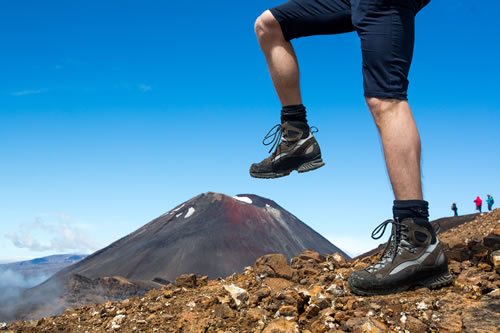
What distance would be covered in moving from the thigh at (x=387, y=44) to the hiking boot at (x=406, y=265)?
0.80 m

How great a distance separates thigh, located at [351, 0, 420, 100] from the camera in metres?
2.36

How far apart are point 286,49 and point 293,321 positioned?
5.99 feet

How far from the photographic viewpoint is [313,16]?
2779 mm

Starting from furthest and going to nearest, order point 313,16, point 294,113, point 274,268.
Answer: point 274,268, point 294,113, point 313,16

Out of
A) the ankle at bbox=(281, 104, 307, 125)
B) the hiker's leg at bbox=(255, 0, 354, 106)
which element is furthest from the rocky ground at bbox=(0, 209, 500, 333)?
the hiker's leg at bbox=(255, 0, 354, 106)

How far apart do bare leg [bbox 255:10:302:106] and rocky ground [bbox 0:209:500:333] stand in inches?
58.7

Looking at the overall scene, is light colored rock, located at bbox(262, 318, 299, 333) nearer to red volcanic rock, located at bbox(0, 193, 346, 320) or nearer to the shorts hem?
the shorts hem

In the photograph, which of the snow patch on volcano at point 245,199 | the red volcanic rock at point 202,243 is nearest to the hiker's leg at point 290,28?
the red volcanic rock at point 202,243

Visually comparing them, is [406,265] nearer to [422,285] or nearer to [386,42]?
[422,285]

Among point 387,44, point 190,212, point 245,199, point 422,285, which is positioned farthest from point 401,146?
point 245,199

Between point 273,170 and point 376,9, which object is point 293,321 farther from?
point 376,9

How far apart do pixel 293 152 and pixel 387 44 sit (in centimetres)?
111

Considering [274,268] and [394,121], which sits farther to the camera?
[274,268]

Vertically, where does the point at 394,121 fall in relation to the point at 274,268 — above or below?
above
